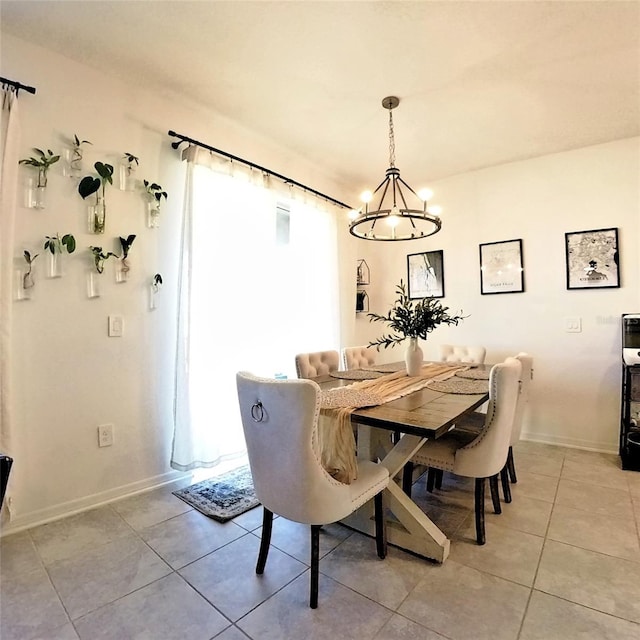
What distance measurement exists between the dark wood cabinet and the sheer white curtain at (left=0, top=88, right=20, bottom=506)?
397 cm

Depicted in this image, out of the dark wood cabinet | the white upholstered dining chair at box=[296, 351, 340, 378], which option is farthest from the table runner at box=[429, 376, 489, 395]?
the dark wood cabinet

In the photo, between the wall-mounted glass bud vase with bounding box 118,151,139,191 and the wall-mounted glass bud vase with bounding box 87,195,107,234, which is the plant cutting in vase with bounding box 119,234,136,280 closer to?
the wall-mounted glass bud vase with bounding box 87,195,107,234

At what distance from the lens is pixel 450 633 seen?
128cm

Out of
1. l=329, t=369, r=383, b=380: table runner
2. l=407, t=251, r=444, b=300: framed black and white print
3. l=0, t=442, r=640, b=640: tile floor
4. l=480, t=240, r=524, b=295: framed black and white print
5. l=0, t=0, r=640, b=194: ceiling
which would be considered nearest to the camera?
l=0, t=442, r=640, b=640: tile floor

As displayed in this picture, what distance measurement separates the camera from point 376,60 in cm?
216

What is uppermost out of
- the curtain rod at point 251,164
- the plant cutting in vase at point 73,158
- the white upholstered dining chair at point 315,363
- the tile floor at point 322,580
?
the curtain rod at point 251,164

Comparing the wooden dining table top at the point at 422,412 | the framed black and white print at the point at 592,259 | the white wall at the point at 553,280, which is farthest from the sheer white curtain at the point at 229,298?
the framed black and white print at the point at 592,259

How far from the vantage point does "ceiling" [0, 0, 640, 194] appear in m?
1.84

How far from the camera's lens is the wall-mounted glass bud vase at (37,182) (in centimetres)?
199

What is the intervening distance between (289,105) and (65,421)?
2539mm

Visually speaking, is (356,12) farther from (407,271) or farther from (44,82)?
(407,271)

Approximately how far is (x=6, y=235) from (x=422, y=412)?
2.25 meters

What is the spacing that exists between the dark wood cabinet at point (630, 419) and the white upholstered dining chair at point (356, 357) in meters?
1.96

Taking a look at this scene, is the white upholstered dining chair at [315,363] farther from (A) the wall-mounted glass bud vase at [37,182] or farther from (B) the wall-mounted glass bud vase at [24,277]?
(A) the wall-mounted glass bud vase at [37,182]
